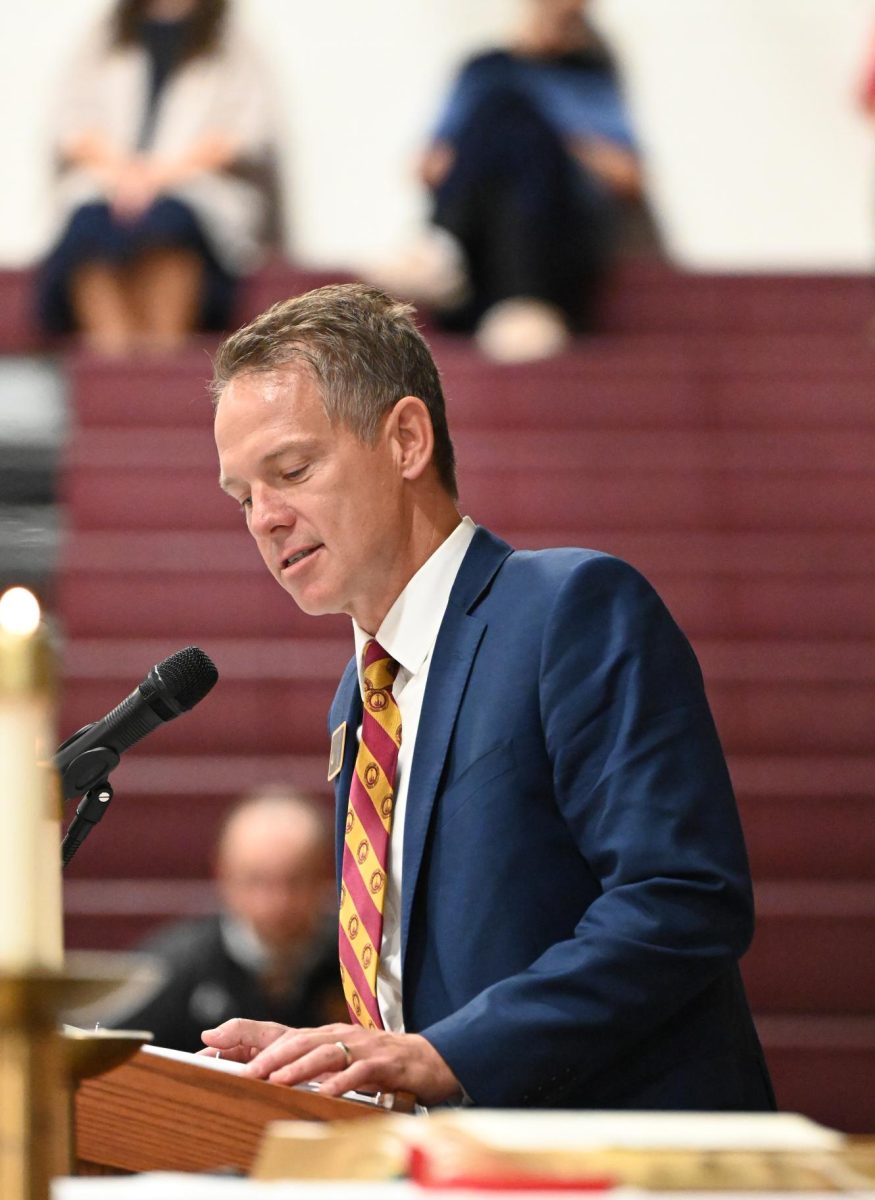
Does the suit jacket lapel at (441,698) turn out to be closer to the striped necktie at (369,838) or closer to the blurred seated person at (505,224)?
the striped necktie at (369,838)

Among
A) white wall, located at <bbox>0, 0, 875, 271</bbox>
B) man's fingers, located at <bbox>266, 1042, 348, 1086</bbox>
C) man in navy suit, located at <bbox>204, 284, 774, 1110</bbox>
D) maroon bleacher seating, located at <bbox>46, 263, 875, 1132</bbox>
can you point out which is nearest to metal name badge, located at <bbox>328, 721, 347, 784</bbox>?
man in navy suit, located at <bbox>204, 284, 774, 1110</bbox>

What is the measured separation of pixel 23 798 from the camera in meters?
0.63

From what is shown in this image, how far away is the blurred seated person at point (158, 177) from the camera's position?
16.0ft

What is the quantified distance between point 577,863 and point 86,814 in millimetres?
357

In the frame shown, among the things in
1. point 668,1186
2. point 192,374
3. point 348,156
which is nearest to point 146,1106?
point 668,1186

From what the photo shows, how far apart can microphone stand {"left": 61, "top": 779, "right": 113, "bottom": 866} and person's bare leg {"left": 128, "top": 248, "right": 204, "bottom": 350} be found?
3.71 metres

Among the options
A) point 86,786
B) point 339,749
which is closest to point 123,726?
point 86,786

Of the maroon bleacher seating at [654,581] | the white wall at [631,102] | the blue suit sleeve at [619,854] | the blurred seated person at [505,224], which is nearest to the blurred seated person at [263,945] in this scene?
the maroon bleacher seating at [654,581]

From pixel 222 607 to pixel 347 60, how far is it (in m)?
2.71

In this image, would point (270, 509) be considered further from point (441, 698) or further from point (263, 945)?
point (263, 945)

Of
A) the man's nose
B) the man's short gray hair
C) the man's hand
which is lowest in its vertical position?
the man's hand

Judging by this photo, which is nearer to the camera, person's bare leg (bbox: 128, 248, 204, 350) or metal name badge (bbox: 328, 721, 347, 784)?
metal name badge (bbox: 328, 721, 347, 784)

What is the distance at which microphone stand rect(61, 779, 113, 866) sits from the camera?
4.12ft

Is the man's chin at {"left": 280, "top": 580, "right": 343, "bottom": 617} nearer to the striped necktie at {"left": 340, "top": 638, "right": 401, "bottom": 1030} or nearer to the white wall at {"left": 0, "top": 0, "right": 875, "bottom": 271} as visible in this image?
the striped necktie at {"left": 340, "top": 638, "right": 401, "bottom": 1030}
